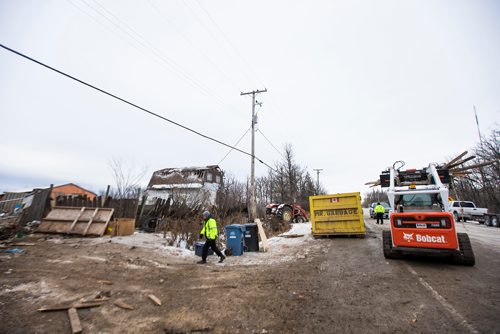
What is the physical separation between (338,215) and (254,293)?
337 inches

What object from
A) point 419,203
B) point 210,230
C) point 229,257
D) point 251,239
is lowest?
point 229,257

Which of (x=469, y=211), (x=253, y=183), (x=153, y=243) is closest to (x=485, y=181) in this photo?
(x=469, y=211)

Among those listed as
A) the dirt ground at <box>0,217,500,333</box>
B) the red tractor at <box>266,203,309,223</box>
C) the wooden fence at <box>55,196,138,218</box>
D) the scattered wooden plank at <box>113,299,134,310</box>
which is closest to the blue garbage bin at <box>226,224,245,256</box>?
the dirt ground at <box>0,217,500,333</box>

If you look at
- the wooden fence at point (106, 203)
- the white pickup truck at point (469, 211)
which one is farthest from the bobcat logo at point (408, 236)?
the white pickup truck at point (469, 211)

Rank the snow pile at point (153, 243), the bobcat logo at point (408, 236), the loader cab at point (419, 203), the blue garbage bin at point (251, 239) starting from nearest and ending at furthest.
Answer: the bobcat logo at point (408, 236)
the loader cab at point (419, 203)
the snow pile at point (153, 243)
the blue garbage bin at point (251, 239)

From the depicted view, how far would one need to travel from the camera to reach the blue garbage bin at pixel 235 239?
8727mm

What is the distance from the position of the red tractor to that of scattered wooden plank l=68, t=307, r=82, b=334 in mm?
16268

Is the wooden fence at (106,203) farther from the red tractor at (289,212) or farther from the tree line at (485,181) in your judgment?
the tree line at (485,181)

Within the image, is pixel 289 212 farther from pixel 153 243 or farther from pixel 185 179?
pixel 185 179

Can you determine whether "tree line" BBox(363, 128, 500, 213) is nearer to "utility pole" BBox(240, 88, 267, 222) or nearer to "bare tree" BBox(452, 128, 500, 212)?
"bare tree" BBox(452, 128, 500, 212)

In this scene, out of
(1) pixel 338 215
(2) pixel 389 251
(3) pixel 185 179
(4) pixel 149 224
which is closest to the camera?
(2) pixel 389 251

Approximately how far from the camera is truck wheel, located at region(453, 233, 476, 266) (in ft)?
19.6

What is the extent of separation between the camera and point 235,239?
877 centimetres

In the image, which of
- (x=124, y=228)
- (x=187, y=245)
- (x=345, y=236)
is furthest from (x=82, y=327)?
(x=345, y=236)
